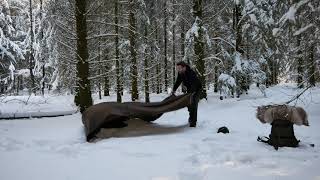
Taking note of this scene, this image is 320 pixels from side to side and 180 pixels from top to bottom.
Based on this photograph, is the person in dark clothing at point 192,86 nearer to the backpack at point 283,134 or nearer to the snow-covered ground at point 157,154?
the snow-covered ground at point 157,154

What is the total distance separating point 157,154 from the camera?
7.56 meters

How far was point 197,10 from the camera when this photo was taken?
1777cm

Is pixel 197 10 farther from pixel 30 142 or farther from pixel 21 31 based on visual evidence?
pixel 21 31

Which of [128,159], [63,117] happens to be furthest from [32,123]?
[128,159]

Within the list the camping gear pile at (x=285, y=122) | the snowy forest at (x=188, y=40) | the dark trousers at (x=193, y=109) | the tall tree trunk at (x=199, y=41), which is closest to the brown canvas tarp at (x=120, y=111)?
the dark trousers at (x=193, y=109)

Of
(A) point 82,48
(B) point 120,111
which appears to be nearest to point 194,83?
(B) point 120,111

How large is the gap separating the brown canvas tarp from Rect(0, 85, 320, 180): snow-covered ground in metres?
0.39

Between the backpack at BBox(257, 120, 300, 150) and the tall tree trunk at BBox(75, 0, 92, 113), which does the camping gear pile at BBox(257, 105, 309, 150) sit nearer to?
the backpack at BBox(257, 120, 300, 150)

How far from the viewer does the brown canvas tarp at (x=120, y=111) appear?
9.65 m

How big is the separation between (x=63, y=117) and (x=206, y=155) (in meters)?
7.58

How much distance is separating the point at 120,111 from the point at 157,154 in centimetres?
262

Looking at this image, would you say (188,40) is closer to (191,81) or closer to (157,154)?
(191,81)

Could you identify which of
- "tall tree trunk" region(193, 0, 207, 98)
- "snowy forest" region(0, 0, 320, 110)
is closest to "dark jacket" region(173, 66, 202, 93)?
"snowy forest" region(0, 0, 320, 110)

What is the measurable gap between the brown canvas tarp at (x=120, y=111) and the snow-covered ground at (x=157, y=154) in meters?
0.39
